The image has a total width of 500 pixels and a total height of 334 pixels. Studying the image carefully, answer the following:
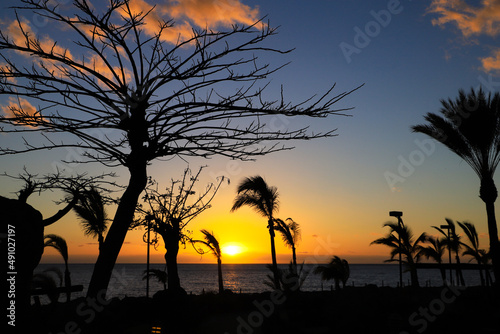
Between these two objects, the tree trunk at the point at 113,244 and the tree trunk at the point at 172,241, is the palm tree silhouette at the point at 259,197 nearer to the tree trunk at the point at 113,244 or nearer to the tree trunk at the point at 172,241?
the tree trunk at the point at 172,241

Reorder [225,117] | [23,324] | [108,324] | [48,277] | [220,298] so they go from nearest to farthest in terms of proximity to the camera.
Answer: [23,324] < [225,117] < [108,324] < [220,298] < [48,277]

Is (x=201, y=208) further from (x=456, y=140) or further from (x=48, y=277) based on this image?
(x=456, y=140)

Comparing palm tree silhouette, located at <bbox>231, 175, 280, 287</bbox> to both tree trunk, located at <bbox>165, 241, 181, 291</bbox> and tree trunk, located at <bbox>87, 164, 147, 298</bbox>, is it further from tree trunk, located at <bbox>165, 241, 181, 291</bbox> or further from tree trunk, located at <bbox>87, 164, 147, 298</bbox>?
tree trunk, located at <bbox>87, 164, 147, 298</bbox>

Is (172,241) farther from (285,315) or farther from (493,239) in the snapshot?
(493,239)

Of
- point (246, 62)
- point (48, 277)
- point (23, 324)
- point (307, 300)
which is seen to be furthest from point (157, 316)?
point (48, 277)

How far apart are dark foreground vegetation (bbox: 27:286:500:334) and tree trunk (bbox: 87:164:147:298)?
4675mm

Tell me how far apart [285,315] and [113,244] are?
6.94m

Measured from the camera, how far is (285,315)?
10266 mm

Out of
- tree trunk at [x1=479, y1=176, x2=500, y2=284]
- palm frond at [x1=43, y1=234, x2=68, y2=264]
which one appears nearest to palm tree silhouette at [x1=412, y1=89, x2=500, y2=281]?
tree trunk at [x1=479, y1=176, x2=500, y2=284]

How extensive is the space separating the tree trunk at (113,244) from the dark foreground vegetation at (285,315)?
4675 millimetres

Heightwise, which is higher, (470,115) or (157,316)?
(470,115)

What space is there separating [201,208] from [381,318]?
1173 cm

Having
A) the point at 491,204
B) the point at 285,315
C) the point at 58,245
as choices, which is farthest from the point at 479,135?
the point at 58,245

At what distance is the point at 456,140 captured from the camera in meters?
16.8
